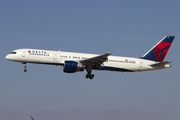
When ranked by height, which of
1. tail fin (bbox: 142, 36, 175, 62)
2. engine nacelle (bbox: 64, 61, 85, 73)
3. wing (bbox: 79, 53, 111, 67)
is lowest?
engine nacelle (bbox: 64, 61, 85, 73)

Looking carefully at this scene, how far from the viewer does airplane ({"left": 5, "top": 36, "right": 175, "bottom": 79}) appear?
50094mm

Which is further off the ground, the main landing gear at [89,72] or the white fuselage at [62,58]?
the white fuselage at [62,58]

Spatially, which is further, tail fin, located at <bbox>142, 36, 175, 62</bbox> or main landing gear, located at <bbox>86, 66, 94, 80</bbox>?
tail fin, located at <bbox>142, 36, 175, 62</bbox>

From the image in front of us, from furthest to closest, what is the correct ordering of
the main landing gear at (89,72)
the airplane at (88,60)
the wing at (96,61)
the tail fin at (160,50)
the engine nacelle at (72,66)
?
the tail fin at (160,50), the main landing gear at (89,72), the airplane at (88,60), the engine nacelle at (72,66), the wing at (96,61)

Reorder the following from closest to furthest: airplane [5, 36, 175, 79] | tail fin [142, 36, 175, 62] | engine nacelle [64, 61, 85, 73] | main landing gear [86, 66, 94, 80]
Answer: engine nacelle [64, 61, 85, 73] < airplane [5, 36, 175, 79] < main landing gear [86, 66, 94, 80] < tail fin [142, 36, 175, 62]

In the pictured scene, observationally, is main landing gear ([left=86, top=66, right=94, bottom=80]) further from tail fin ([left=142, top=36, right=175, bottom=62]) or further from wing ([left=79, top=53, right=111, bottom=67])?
tail fin ([left=142, top=36, right=175, bottom=62])

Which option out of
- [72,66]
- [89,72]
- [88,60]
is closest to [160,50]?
[89,72]

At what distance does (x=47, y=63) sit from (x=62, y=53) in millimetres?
2893

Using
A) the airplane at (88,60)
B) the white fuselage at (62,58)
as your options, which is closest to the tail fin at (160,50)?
the airplane at (88,60)

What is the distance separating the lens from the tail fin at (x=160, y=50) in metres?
56.4

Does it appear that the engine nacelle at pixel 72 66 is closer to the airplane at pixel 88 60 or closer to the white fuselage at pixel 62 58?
the airplane at pixel 88 60

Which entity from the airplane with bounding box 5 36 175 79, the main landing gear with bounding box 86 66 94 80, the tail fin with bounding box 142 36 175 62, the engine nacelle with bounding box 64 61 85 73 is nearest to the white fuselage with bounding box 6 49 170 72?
the airplane with bounding box 5 36 175 79

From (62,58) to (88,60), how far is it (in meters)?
4.23

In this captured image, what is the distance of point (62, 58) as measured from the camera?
50688 millimetres
